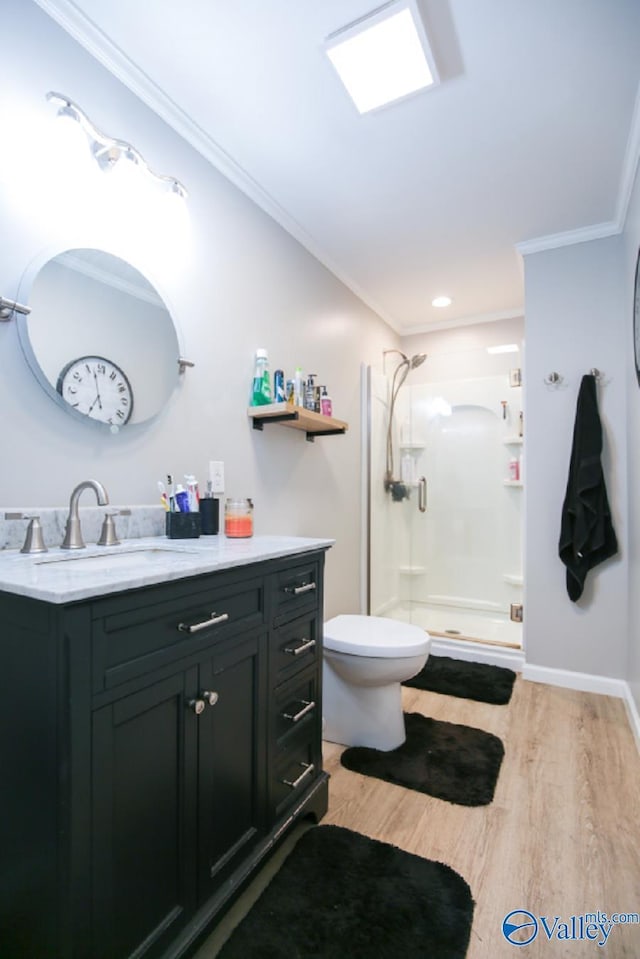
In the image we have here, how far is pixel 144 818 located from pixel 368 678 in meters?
1.13

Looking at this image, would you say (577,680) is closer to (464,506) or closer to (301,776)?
(464,506)

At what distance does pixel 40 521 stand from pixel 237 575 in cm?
52

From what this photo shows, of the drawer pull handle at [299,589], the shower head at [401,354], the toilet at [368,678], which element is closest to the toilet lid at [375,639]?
the toilet at [368,678]

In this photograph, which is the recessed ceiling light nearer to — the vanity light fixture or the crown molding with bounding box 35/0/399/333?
the crown molding with bounding box 35/0/399/333

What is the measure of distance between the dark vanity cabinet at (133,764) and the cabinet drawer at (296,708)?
0.22 ft

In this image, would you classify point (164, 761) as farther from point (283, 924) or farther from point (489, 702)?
point (489, 702)

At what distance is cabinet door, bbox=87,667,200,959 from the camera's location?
81 centimetres

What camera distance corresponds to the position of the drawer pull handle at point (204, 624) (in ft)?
3.25

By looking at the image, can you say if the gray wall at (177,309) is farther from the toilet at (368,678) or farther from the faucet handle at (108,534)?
the toilet at (368,678)

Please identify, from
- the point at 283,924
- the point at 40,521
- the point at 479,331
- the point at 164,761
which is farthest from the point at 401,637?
the point at 479,331

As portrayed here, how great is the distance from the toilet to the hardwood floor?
13cm

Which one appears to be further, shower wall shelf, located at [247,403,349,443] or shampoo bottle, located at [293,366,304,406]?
shampoo bottle, located at [293,366,304,406]

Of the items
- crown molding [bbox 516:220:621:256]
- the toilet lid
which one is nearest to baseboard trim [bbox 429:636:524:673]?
the toilet lid

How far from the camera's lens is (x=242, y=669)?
3.85 feet
